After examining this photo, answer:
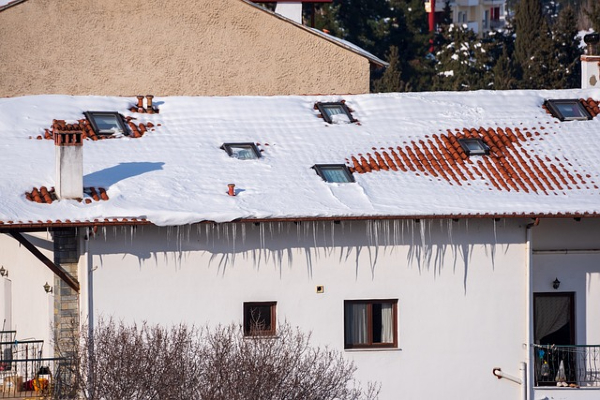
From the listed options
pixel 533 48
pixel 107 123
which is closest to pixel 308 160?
pixel 107 123

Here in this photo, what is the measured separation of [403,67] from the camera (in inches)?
2402

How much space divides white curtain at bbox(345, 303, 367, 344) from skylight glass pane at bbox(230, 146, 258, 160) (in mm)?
2787

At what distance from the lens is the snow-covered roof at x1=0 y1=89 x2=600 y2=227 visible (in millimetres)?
22859

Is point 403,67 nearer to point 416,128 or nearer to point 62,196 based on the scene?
point 416,128

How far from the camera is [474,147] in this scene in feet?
83.7

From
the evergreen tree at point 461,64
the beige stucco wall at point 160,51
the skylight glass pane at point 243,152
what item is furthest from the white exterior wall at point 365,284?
the evergreen tree at point 461,64

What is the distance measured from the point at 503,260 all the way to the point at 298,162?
3.39 metres

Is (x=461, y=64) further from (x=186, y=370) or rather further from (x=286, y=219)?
(x=186, y=370)

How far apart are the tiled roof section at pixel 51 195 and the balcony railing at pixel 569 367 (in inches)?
273

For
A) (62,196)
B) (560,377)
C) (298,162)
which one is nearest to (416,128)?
(298,162)

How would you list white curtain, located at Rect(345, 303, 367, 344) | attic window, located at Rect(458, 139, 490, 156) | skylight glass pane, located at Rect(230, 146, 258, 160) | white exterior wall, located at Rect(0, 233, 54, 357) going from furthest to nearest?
attic window, located at Rect(458, 139, 490, 156) < skylight glass pane, located at Rect(230, 146, 258, 160) < white curtain, located at Rect(345, 303, 367, 344) < white exterior wall, located at Rect(0, 233, 54, 357)

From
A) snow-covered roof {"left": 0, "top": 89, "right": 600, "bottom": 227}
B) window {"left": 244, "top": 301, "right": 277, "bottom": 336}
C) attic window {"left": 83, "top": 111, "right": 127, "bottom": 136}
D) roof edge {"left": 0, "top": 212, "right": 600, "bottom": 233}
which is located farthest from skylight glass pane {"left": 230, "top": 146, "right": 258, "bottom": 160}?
window {"left": 244, "top": 301, "right": 277, "bottom": 336}

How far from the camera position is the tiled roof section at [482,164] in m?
24.5

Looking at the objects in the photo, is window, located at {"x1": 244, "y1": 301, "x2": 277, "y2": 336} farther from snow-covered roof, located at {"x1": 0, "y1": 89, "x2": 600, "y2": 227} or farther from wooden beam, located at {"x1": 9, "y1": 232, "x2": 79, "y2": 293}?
wooden beam, located at {"x1": 9, "y1": 232, "x2": 79, "y2": 293}
